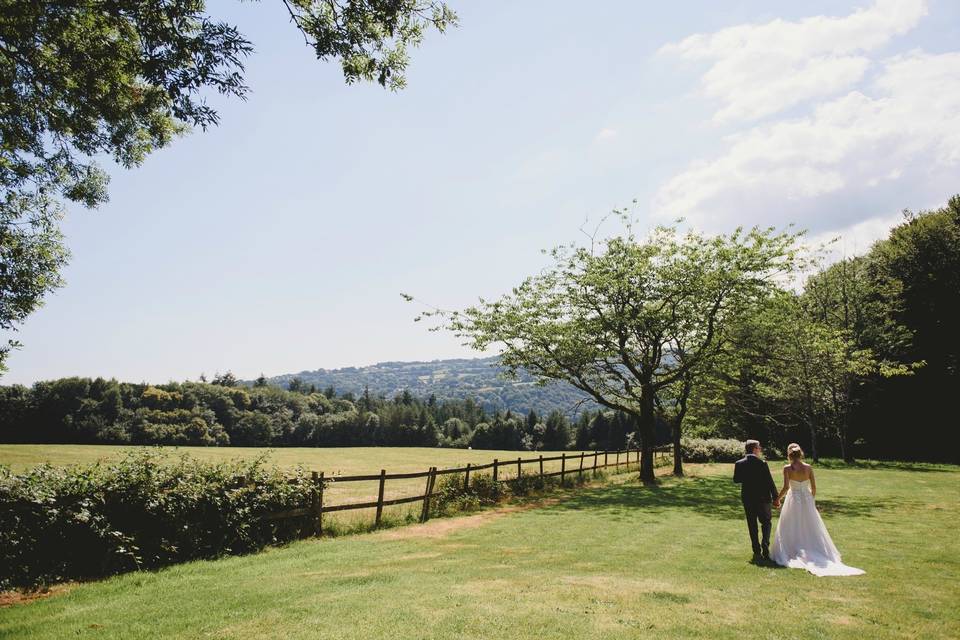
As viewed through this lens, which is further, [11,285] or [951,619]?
[11,285]

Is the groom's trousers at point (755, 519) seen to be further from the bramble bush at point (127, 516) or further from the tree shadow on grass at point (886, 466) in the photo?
the tree shadow on grass at point (886, 466)

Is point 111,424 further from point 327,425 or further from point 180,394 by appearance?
point 327,425

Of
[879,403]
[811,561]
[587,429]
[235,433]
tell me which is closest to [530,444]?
[587,429]

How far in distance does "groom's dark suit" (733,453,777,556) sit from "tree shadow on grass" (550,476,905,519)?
20.4 ft

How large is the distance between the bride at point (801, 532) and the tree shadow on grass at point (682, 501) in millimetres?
6497

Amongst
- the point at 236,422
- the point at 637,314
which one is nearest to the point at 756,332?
the point at 637,314

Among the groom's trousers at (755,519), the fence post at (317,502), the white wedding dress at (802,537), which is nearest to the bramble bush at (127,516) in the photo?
the fence post at (317,502)

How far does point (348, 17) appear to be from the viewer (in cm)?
817

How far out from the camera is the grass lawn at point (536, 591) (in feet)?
19.7

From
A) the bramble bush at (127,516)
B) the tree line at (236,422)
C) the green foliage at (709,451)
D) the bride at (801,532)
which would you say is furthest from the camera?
the tree line at (236,422)

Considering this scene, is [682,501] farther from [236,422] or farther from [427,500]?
[236,422]

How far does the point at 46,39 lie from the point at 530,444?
97332mm

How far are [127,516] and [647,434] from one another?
22.8 metres

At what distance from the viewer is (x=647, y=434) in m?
26.4
